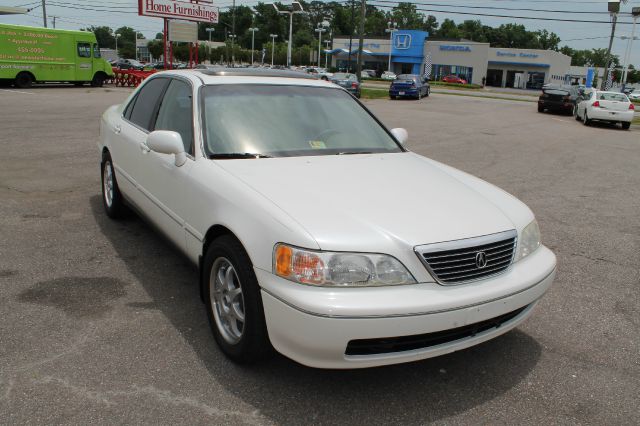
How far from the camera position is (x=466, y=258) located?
280 centimetres

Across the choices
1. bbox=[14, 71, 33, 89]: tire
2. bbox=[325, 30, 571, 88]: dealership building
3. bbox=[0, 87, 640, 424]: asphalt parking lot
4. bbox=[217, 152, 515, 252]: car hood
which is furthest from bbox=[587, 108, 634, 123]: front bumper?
bbox=[325, 30, 571, 88]: dealership building

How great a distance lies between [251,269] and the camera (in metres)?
2.85

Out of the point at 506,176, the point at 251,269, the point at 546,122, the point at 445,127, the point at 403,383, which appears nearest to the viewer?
the point at 251,269

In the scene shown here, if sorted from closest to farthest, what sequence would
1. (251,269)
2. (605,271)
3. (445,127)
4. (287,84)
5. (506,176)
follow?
(251,269)
(287,84)
(605,271)
(506,176)
(445,127)

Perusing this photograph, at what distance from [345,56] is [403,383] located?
8717cm

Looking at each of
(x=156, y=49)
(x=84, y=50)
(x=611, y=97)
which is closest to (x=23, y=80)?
(x=84, y=50)

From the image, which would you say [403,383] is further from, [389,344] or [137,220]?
[137,220]

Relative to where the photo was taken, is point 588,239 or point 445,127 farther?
point 445,127

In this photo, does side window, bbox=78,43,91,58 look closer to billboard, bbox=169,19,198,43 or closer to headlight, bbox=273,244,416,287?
billboard, bbox=169,19,198,43

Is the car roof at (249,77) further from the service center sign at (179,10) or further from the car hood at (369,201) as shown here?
the service center sign at (179,10)

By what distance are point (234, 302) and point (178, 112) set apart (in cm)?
177

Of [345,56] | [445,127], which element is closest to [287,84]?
[445,127]

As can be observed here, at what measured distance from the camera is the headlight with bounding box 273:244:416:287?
103 inches

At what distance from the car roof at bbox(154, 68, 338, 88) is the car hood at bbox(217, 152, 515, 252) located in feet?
3.10
